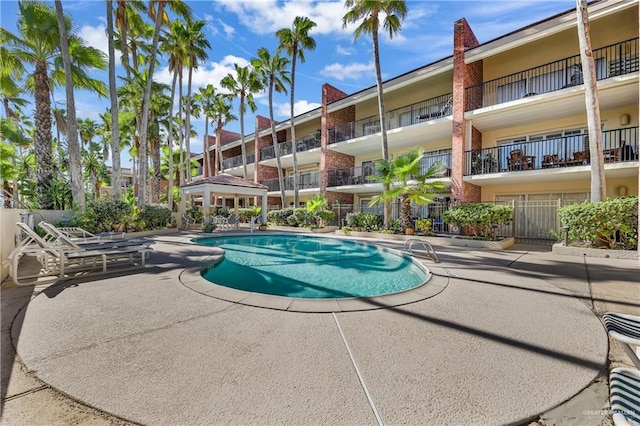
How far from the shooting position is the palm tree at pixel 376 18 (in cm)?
1478

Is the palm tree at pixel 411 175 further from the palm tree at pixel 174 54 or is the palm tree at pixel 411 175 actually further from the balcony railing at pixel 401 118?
the palm tree at pixel 174 54

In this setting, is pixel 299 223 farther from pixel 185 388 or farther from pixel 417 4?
pixel 185 388

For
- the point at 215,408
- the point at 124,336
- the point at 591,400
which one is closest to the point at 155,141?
the point at 124,336

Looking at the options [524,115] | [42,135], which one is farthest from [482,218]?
[42,135]

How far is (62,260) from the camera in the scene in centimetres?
557

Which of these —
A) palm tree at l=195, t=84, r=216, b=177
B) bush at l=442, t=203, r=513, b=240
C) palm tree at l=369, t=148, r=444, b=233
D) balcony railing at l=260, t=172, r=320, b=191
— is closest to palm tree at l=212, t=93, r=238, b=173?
palm tree at l=195, t=84, r=216, b=177

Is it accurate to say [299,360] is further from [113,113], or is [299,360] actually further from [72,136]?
[113,113]

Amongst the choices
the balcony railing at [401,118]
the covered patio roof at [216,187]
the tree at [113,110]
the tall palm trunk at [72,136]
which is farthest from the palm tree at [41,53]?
the balcony railing at [401,118]

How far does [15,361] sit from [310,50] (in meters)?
23.4

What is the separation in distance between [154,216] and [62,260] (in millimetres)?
11453

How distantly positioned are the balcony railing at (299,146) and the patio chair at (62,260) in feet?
59.5

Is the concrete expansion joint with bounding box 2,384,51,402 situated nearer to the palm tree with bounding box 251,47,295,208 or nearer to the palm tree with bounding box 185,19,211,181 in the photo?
the palm tree with bounding box 251,47,295,208

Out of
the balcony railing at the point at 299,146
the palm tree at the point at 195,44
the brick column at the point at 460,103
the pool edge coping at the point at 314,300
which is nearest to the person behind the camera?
the pool edge coping at the point at 314,300

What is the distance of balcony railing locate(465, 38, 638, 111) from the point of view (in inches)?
459
